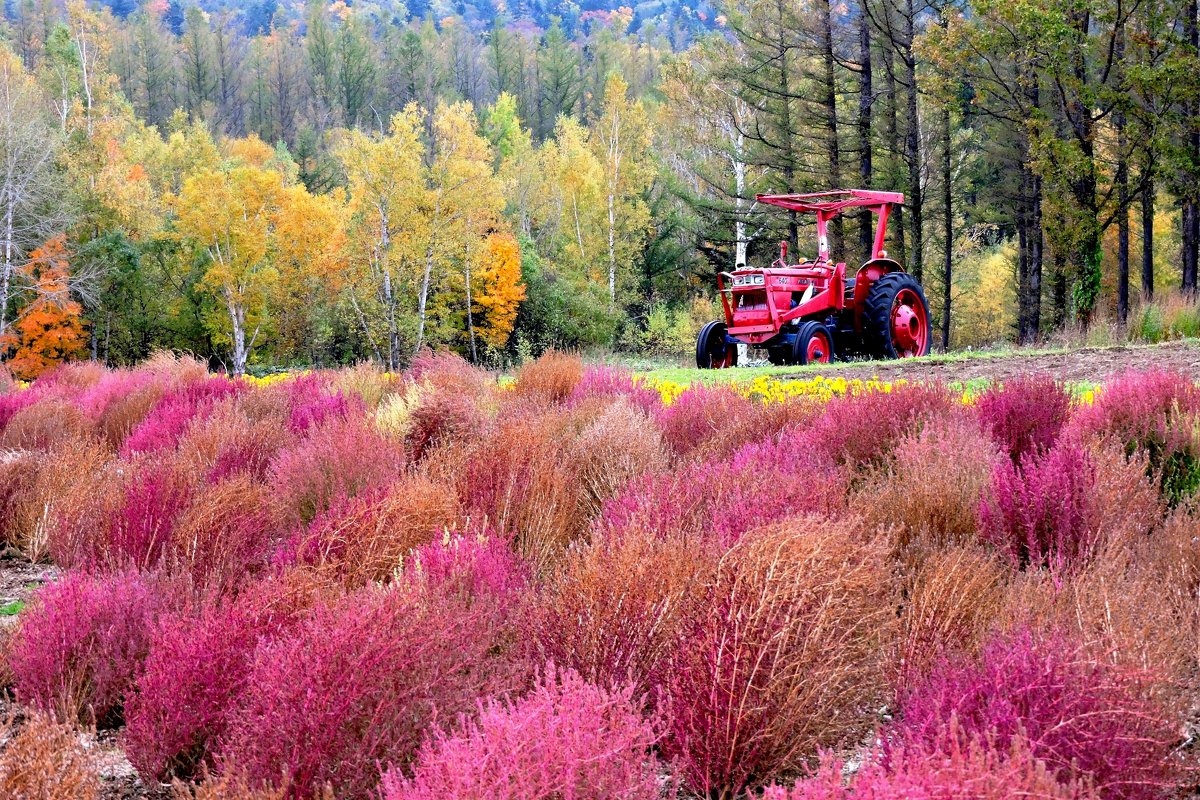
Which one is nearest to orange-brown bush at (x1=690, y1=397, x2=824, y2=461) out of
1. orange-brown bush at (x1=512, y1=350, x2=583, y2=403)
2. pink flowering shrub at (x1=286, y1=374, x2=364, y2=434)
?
orange-brown bush at (x1=512, y1=350, x2=583, y2=403)

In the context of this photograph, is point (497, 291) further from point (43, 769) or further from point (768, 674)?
point (43, 769)

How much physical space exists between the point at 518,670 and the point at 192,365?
36.5 ft

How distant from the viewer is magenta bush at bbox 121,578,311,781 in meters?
2.44

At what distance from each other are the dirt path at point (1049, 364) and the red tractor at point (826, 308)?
5.32 ft

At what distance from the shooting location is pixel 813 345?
541 inches

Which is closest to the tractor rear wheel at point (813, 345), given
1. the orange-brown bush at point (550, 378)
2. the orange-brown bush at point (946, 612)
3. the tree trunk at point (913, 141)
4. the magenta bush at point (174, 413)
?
the orange-brown bush at point (550, 378)

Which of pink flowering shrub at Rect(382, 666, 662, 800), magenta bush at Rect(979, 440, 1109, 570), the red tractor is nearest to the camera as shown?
pink flowering shrub at Rect(382, 666, 662, 800)

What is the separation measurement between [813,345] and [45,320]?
94.6ft

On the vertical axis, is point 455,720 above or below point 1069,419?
below

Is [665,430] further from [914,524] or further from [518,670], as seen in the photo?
[518,670]

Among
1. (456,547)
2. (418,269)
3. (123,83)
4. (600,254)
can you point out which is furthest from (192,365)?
(123,83)

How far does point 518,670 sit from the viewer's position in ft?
8.32

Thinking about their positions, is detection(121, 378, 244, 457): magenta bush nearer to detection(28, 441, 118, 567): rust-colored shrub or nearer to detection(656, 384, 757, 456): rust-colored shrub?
detection(28, 441, 118, 567): rust-colored shrub

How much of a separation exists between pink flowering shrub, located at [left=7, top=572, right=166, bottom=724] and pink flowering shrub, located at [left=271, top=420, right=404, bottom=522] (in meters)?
1.59
